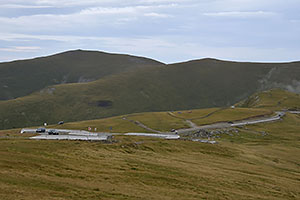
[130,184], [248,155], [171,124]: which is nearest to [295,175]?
[248,155]

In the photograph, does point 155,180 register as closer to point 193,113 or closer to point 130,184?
point 130,184

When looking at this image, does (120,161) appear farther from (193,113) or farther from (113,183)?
(193,113)

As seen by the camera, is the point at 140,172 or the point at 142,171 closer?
the point at 140,172

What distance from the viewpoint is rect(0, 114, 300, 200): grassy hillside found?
35.4 meters

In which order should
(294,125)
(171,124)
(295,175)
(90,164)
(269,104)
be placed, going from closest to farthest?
(90,164) → (295,175) → (171,124) → (294,125) → (269,104)

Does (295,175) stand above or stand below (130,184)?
below

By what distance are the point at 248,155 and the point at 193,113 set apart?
84.8 m

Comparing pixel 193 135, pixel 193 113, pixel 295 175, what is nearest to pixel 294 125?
pixel 193 113

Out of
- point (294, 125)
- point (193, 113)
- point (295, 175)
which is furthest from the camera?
point (193, 113)

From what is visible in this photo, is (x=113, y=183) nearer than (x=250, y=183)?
Yes

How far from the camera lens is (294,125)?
449ft

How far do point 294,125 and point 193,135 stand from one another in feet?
196

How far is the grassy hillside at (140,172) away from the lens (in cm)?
3543

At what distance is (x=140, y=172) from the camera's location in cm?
4566
